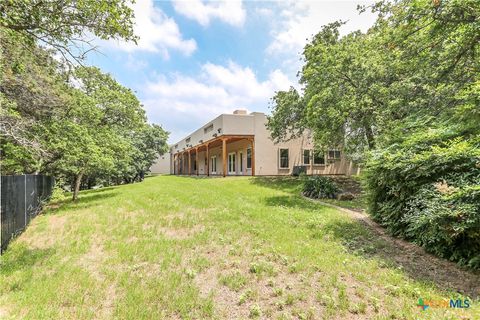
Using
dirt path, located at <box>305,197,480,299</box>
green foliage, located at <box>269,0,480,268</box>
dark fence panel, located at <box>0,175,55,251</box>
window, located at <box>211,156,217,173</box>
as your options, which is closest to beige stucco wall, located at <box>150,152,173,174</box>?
window, located at <box>211,156,217,173</box>

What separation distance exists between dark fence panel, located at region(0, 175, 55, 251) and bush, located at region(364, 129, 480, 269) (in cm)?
773

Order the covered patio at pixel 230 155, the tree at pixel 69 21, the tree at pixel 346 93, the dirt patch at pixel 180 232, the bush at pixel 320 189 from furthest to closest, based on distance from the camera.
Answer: the covered patio at pixel 230 155
the bush at pixel 320 189
the tree at pixel 346 93
the dirt patch at pixel 180 232
the tree at pixel 69 21

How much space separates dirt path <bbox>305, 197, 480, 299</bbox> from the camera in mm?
3409

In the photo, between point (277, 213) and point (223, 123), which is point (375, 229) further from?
point (223, 123)

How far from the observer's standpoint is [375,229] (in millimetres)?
6031

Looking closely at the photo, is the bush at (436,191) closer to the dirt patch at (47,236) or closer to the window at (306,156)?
the dirt patch at (47,236)

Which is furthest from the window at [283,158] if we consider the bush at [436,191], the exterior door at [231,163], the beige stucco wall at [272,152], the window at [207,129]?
the bush at [436,191]

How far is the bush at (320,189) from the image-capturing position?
10.8 m

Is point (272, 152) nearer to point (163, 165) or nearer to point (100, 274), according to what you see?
point (100, 274)

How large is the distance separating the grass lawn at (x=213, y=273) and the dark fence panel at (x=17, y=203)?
0.35 meters

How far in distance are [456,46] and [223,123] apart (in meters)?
15.5

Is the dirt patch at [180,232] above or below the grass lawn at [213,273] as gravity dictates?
above

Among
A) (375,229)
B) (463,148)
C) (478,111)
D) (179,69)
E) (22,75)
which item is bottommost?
(375,229)

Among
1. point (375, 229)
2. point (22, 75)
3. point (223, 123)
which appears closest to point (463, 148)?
point (375, 229)
